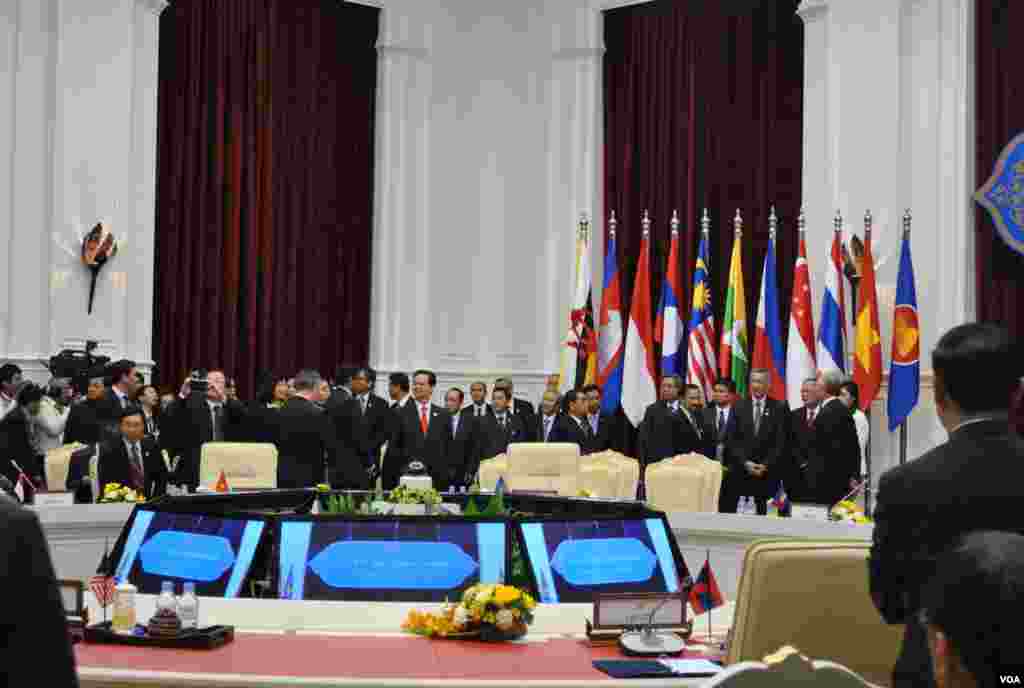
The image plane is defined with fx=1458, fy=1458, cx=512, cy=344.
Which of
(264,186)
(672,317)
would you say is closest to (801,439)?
(672,317)

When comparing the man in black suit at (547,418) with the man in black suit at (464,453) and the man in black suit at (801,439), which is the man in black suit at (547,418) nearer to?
the man in black suit at (464,453)

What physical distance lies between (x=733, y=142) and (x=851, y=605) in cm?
1167

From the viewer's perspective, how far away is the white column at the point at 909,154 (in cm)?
1252

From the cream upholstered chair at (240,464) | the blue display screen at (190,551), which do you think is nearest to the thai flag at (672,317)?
the cream upholstered chair at (240,464)

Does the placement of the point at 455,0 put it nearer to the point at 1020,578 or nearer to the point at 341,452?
the point at 341,452

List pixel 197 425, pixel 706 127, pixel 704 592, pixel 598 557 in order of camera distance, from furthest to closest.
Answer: pixel 706 127
pixel 197 425
pixel 598 557
pixel 704 592

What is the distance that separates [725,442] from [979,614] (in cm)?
1001

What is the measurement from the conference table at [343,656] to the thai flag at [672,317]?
8933mm

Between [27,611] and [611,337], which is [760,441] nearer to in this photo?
[611,337]

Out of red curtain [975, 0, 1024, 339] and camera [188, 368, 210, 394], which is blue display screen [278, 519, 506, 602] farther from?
red curtain [975, 0, 1024, 339]

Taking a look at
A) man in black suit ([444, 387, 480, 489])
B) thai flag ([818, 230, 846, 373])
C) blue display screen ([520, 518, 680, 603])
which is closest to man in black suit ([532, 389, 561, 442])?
man in black suit ([444, 387, 480, 489])

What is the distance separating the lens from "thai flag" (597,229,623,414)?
13977 millimetres

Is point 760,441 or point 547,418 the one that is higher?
point 547,418

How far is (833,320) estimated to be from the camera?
12.3 m
